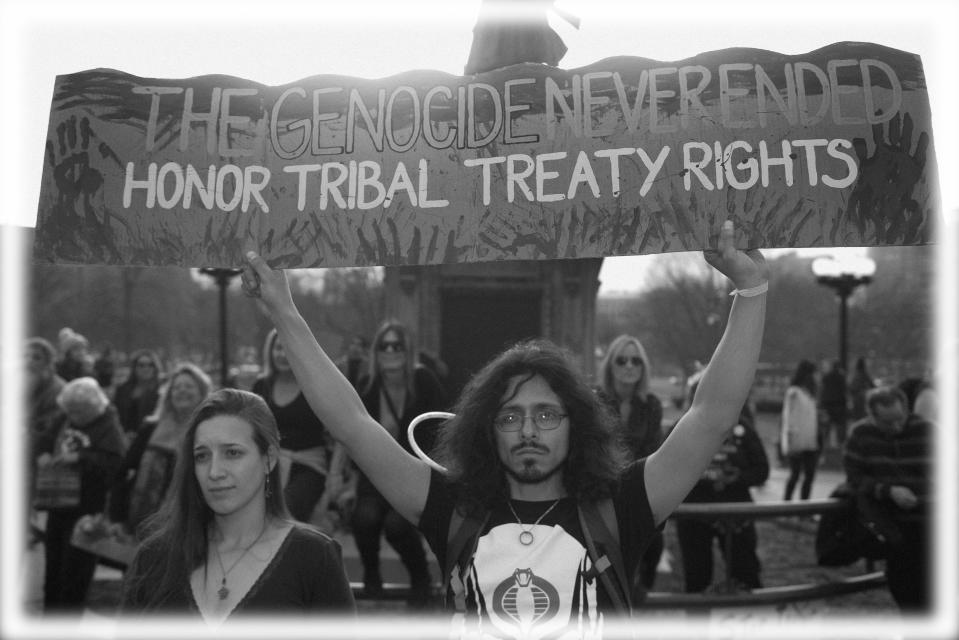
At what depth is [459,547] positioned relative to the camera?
7.62 ft

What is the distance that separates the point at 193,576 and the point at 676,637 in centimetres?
338

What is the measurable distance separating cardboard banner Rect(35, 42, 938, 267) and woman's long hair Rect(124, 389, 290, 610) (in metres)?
0.47

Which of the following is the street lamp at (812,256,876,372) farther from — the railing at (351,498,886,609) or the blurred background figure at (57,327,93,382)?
the blurred background figure at (57,327,93,382)

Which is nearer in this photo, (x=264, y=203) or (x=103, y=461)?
(x=264, y=203)

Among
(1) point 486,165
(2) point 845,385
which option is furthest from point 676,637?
(2) point 845,385

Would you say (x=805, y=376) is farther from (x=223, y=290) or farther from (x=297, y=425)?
(x=297, y=425)

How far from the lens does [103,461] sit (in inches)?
219

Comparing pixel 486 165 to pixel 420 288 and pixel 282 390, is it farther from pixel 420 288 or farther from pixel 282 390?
pixel 420 288

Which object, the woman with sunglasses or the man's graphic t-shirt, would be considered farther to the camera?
the woman with sunglasses

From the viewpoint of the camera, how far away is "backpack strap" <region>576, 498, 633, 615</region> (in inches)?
88.3

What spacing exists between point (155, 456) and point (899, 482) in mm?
4258

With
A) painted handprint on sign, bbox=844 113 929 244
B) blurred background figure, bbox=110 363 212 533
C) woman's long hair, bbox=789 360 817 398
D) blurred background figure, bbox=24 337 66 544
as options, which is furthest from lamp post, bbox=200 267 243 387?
painted handprint on sign, bbox=844 113 929 244

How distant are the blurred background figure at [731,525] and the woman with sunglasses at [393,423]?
1482mm

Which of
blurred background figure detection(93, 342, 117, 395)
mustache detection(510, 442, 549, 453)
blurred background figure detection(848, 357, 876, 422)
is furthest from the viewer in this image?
blurred background figure detection(848, 357, 876, 422)
